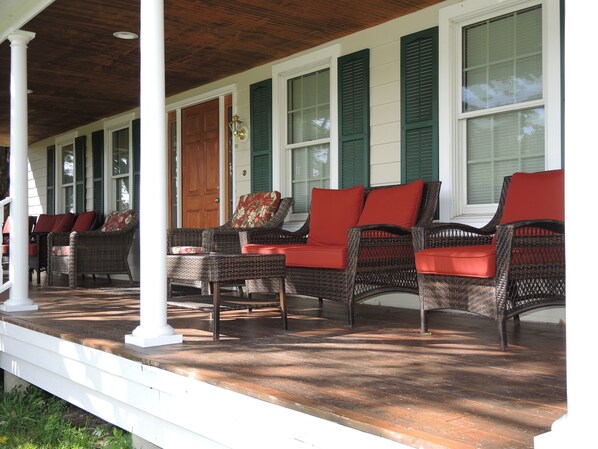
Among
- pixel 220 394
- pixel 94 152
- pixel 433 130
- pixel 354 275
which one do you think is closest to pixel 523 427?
pixel 220 394

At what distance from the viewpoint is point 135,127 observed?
8078mm

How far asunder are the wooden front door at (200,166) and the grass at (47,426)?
330 centimetres

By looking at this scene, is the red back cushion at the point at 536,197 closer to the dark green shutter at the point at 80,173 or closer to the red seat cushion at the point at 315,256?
the red seat cushion at the point at 315,256

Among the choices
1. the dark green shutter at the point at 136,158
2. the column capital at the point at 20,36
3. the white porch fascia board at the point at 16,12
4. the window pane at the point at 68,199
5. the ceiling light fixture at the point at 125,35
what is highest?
the ceiling light fixture at the point at 125,35

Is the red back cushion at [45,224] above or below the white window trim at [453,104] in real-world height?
below

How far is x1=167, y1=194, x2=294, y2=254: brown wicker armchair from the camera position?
5.13 m

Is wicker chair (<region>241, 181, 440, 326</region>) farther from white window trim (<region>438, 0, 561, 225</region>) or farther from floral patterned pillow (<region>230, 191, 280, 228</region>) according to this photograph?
floral patterned pillow (<region>230, 191, 280, 228</region>)

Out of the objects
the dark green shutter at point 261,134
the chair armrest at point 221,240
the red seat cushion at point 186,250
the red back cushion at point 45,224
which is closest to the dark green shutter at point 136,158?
the red back cushion at point 45,224

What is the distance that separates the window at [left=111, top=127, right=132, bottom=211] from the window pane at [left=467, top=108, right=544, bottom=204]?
16.4 feet

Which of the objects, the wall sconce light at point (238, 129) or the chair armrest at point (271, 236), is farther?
the wall sconce light at point (238, 129)

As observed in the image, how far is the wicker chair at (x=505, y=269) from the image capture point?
298 cm
